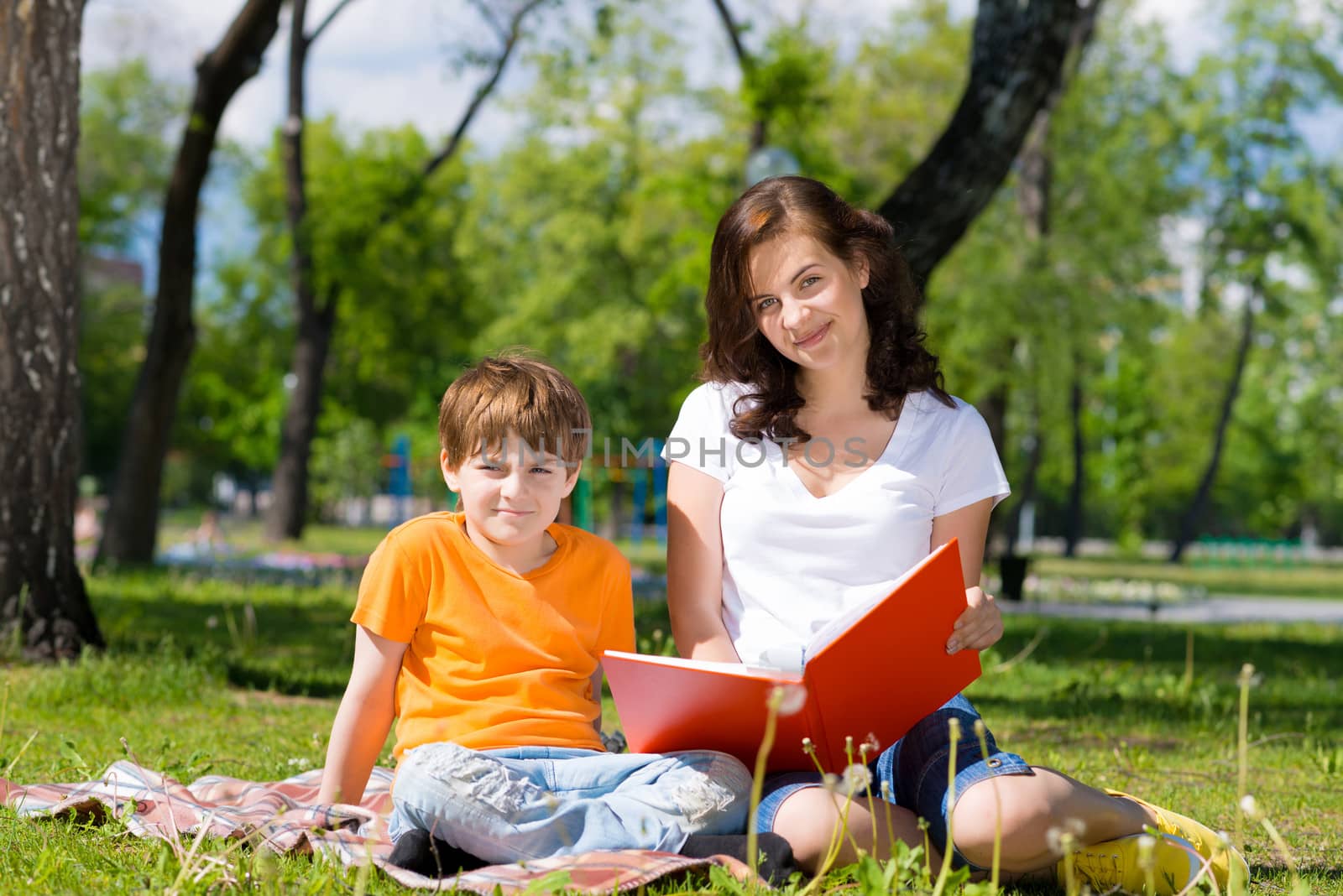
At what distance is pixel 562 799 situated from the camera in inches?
100

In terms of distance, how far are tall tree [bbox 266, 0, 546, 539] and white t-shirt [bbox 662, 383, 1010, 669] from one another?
13919mm

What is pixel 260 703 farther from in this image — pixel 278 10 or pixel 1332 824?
pixel 278 10

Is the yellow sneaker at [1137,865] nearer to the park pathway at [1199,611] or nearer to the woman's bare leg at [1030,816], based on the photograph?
the woman's bare leg at [1030,816]

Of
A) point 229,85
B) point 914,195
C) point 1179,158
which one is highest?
point 1179,158

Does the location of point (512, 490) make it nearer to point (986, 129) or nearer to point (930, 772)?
point (930, 772)

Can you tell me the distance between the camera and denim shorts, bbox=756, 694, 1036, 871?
8.34ft

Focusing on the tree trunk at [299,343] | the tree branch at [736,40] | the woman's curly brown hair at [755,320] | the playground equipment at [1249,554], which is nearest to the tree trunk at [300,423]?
the tree trunk at [299,343]

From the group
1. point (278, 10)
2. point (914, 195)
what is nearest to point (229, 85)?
point (278, 10)

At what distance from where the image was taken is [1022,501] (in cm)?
2627

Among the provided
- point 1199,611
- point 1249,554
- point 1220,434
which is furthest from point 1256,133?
point 1249,554

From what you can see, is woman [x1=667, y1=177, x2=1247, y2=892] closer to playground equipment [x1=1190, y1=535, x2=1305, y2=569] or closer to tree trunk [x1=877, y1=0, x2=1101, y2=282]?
tree trunk [x1=877, y1=0, x2=1101, y2=282]

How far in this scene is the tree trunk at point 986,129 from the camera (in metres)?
6.84

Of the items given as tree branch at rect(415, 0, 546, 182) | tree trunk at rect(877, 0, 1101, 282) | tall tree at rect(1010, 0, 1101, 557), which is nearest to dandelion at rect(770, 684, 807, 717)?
tree trunk at rect(877, 0, 1101, 282)

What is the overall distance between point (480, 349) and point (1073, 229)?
16.2m
